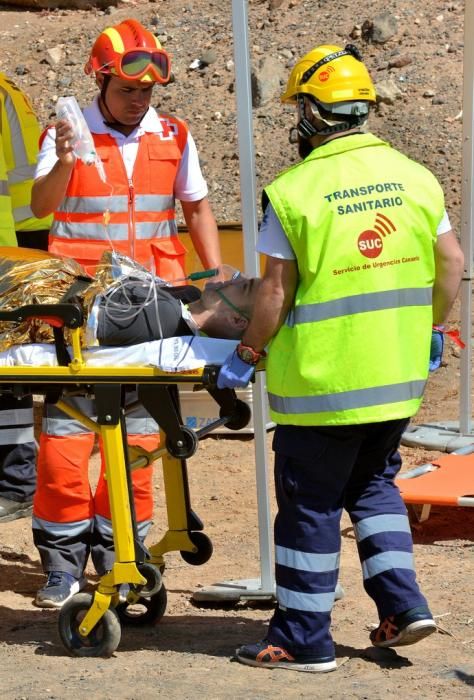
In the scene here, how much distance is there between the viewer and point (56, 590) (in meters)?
5.02

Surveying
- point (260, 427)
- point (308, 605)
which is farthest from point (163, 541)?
point (308, 605)

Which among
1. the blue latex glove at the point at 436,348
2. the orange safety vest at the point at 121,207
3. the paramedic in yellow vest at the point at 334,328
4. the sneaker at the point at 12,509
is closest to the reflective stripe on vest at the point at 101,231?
the orange safety vest at the point at 121,207

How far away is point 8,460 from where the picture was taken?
639 cm

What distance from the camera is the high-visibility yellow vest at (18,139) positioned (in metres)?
6.08

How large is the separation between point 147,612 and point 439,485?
1906 millimetres

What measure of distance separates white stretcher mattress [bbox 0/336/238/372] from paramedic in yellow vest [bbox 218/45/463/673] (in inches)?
5.0

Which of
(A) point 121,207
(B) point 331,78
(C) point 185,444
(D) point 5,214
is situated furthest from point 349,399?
(D) point 5,214

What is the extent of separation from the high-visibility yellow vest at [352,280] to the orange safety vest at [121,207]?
1200mm

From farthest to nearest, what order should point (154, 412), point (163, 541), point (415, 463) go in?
1. point (415, 463)
2. point (163, 541)
3. point (154, 412)

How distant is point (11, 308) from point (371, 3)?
12910mm

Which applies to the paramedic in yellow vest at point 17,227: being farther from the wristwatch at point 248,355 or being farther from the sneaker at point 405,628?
the sneaker at point 405,628

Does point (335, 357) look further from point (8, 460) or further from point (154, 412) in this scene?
point (8, 460)

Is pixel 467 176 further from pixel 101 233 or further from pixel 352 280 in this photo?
pixel 352 280

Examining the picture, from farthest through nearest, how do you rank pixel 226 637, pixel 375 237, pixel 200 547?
pixel 200 547 → pixel 226 637 → pixel 375 237
